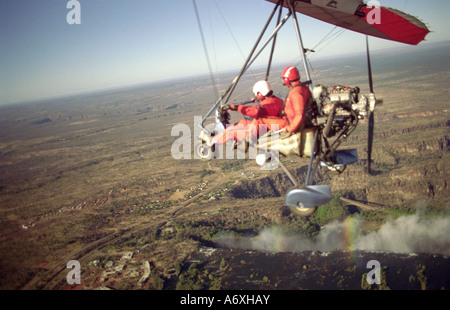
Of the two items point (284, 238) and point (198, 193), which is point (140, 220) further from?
point (284, 238)

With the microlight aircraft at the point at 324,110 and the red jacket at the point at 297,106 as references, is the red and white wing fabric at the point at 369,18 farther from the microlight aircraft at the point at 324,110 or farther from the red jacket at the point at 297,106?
the red jacket at the point at 297,106

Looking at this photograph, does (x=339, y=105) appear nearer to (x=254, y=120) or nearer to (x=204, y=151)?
(x=254, y=120)

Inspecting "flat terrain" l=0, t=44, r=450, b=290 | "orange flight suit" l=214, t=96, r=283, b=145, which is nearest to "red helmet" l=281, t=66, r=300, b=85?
"orange flight suit" l=214, t=96, r=283, b=145

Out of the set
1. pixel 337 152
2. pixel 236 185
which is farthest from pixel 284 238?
pixel 337 152

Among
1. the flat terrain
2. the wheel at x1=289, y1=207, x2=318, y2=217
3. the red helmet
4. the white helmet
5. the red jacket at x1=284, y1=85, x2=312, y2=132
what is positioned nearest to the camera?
the red jacket at x1=284, y1=85, x2=312, y2=132

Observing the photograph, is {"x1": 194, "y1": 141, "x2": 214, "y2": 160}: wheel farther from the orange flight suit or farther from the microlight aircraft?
the orange flight suit

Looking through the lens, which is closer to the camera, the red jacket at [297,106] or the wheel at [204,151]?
the red jacket at [297,106]

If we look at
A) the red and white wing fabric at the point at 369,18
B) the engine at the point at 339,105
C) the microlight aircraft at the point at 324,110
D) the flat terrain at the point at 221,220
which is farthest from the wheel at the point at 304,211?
the flat terrain at the point at 221,220
